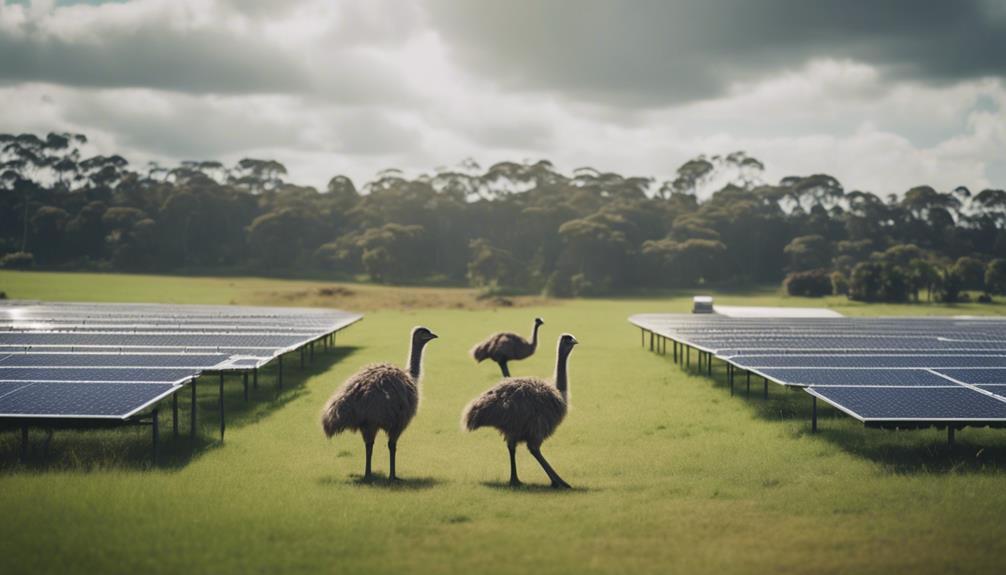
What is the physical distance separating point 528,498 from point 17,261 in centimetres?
9892

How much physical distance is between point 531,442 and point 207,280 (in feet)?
268

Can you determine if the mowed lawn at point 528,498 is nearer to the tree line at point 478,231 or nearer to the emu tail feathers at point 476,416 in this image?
the emu tail feathers at point 476,416

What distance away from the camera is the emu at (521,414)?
11.1 metres

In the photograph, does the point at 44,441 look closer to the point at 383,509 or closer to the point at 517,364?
the point at 383,509

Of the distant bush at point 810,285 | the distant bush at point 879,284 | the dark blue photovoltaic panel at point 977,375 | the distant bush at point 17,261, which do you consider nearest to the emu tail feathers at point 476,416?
the dark blue photovoltaic panel at point 977,375

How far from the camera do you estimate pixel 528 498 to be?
34.0ft

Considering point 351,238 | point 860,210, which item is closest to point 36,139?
point 351,238

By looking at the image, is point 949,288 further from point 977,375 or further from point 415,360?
point 415,360

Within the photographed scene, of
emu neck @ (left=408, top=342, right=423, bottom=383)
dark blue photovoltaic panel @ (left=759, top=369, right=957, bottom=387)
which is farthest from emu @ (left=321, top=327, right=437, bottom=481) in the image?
dark blue photovoltaic panel @ (left=759, top=369, right=957, bottom=387)

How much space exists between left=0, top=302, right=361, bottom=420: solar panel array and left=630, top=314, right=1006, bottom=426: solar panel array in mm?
10536

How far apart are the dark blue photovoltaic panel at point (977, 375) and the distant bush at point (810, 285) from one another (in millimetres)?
60340

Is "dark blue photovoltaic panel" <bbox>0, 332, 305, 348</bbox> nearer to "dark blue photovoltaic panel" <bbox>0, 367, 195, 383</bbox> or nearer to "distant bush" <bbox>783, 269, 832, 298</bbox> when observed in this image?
"dark blue photovoltaic panel" <bbox>0, 367, 195, 383</bbox>

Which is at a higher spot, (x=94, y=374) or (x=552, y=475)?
(x=94, y=374)

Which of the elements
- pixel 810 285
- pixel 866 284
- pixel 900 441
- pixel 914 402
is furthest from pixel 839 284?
pixel 914 402
